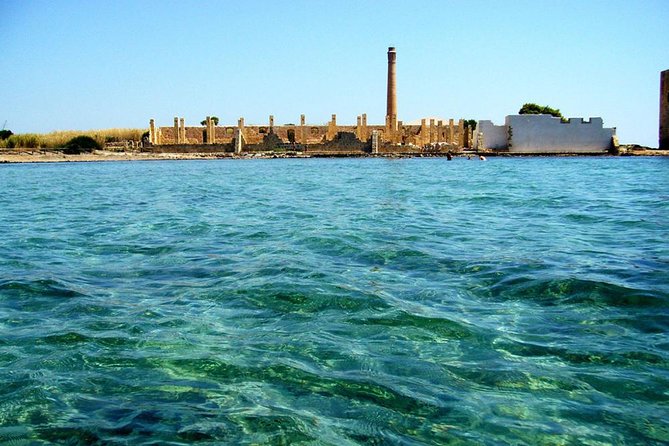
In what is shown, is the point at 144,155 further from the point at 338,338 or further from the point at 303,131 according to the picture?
the point at 338,338

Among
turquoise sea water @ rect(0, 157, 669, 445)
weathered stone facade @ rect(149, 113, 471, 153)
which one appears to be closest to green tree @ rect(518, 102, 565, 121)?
weathered stone facade @ rect(149, 113, 471, 153)

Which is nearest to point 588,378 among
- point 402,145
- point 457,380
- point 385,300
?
point 457,380

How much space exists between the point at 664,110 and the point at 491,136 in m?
12.9

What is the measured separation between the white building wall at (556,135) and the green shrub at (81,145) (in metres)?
35.0

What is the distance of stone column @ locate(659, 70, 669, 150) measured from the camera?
48.8m

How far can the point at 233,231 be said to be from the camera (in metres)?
9.56

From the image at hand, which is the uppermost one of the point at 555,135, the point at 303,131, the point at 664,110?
the point at 664,110

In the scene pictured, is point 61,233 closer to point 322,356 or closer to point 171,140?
point 322,356

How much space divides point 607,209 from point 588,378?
956 cm

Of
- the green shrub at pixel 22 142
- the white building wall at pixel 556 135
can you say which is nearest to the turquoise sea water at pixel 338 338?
the white building wall at pixel 556 135

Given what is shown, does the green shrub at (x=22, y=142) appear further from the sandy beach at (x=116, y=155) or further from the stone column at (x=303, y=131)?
the stone column at (x=303, y=131)

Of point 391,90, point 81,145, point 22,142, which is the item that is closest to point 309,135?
point 391,90

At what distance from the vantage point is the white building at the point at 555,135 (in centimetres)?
5166

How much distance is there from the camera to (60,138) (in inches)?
2242
